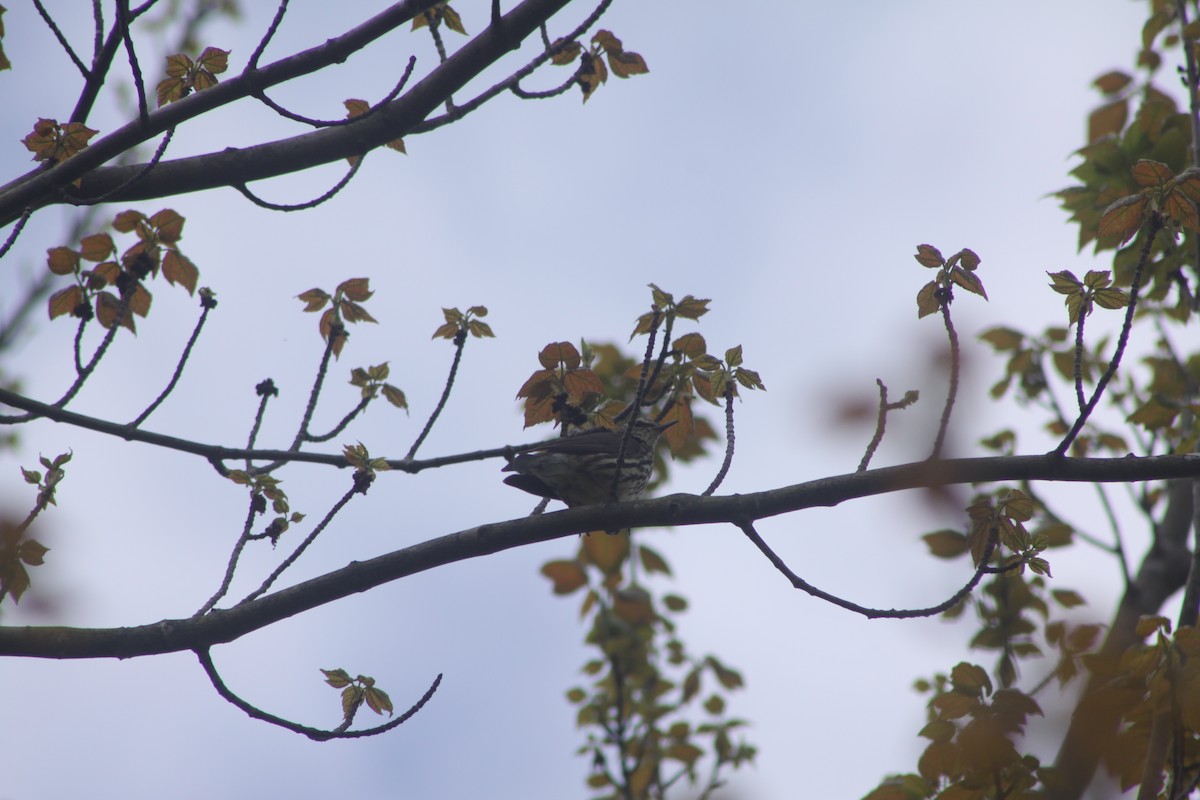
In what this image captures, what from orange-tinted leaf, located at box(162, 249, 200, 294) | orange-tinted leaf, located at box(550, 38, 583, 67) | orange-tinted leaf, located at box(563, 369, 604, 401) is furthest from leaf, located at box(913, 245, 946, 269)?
orange-tinted leaf, located at box(162, 249, 200, 294)

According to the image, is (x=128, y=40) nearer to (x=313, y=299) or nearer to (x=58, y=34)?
(x=58, y=34)

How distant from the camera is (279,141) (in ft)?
15.0

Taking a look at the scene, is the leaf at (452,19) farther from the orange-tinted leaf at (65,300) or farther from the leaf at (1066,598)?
the leaf at (1066,598)

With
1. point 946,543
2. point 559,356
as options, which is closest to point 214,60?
point 559,356

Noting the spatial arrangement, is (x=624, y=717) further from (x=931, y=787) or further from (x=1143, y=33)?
(x=1143, y=33)

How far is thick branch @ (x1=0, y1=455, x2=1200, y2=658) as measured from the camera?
151 inches

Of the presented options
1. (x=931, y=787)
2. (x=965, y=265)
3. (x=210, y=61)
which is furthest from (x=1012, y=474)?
(x=210, y=61)

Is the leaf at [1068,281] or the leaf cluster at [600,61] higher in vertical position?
the leaf cluster at [600,61]

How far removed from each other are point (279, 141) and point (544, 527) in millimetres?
2043

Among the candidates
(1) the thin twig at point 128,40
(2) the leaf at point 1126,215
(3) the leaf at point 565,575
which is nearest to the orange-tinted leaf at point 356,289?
(1) the thin twig at point 128,40

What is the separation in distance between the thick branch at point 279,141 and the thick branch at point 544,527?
1.67 meters

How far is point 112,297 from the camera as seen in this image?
16.7 ft

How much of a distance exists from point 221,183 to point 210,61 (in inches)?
21.3

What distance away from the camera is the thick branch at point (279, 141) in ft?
13.1
